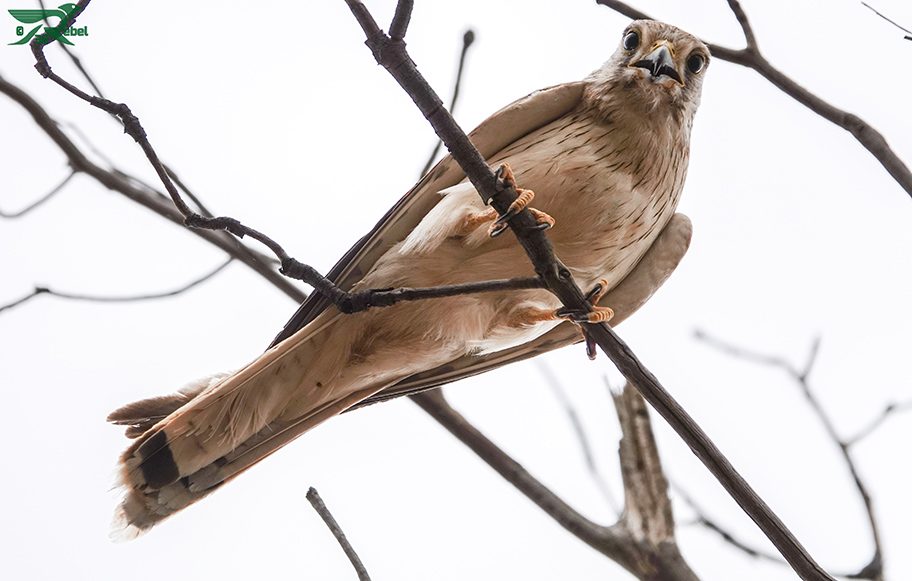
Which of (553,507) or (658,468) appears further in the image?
(658,468)

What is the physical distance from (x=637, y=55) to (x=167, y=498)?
8.72ft

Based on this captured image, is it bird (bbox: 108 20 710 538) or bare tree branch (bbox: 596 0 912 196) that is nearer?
bare tree branch (bbox: 596 0 912 196)

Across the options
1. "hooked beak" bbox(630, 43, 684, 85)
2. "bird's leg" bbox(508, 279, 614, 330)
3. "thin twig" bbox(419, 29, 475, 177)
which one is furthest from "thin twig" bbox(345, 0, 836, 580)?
Answer: "hooked beak" bbox(630, 43, 684, 85)

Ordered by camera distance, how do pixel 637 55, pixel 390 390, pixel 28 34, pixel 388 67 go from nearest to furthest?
1. pixel 388 67
2. pixel 28 34
3. pixel 390 390
4. pixel 637 55

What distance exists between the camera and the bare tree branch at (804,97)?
107 inches

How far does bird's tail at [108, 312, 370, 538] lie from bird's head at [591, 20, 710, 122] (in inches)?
63.2

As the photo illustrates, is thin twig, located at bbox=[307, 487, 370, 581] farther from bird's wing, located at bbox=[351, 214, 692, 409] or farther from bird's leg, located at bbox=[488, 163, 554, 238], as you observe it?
bird's wing, located at bbox=[351, 214, 692, 409]

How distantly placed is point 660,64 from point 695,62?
35 cm

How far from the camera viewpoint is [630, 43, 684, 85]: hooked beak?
12.8 ft

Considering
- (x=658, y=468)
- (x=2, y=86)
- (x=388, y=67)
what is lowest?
(x=658, y=468)

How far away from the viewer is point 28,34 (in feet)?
9.82

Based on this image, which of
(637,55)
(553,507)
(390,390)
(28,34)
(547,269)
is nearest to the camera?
(547,269)

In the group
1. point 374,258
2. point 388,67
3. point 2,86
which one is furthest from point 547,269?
point 2,86

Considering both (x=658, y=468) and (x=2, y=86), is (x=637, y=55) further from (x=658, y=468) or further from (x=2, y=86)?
(x=2, y=86)
